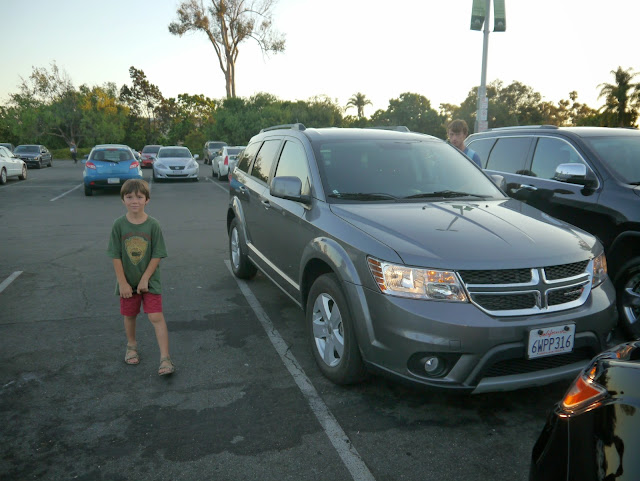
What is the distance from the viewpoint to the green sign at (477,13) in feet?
52.0

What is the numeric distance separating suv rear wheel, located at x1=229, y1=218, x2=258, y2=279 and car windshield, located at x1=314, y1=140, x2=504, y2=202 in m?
2.01

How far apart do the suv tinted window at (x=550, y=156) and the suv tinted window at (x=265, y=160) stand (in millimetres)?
2790

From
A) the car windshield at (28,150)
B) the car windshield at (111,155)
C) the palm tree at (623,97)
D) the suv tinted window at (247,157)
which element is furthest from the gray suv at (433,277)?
the palm tree at (623,97)

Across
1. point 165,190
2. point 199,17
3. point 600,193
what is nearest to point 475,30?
point 165,190

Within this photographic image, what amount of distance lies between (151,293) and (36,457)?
1.35 metres

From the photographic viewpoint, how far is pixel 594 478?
1.50 meters

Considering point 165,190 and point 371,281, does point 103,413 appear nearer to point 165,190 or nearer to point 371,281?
point 371,281

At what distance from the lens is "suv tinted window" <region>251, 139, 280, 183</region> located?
5441 mm

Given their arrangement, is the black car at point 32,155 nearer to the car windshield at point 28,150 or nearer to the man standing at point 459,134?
the car windshield at point 28,150

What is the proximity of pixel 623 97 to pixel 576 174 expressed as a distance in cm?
5746

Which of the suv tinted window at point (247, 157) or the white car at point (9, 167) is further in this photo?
the white car at point (9, 167)

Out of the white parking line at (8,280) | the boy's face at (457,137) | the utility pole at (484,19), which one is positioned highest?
the utility pole at (484,19)

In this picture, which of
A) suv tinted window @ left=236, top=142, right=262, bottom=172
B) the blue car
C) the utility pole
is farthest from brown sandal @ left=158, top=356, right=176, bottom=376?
the blue car

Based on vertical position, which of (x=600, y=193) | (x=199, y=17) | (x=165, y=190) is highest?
(x=199, y=17)
